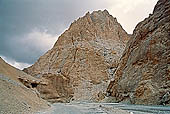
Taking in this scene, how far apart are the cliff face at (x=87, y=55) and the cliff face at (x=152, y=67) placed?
47504 mm

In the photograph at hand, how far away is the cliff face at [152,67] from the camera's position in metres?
25.0

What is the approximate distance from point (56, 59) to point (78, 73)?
21.5 metres

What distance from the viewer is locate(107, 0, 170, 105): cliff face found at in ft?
82.0

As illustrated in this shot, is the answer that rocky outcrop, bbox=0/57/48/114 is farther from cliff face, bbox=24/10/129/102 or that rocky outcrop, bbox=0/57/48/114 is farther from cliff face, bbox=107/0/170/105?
cliff face, bbox=24/10/129/102

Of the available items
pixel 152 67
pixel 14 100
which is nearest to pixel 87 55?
pixel 152 67

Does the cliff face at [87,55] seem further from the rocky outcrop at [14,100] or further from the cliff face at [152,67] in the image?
the rocky outcrop at [14,100]

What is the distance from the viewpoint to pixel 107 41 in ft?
429

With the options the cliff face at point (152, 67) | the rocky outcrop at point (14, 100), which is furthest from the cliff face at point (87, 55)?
the rocky outcrop at point (14, 100)

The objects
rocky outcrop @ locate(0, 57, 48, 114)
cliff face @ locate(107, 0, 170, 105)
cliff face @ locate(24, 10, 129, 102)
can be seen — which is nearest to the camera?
rocky outcrop @ locate(0, 57, 48, 114)

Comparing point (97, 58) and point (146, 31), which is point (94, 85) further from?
point (146, 31)

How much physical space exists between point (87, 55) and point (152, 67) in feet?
263

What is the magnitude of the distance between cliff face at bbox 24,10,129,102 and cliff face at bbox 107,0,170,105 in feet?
156

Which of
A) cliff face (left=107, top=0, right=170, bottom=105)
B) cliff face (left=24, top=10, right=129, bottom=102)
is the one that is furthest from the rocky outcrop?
cliff face (left=24, top=10, right=129, bottom=102)

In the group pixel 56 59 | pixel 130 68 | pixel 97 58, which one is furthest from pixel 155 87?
pixel 56 59
